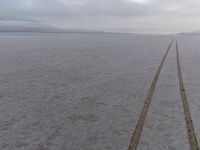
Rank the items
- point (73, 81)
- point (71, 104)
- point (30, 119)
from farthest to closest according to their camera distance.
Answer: point (73, 81) → point (71, 104) → point (30, 119)

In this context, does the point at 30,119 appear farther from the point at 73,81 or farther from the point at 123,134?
the point at 73,81

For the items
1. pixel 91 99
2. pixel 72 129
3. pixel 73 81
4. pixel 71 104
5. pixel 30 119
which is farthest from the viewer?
pixel 73 81

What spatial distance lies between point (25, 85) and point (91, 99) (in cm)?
222

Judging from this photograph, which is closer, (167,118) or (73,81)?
(167,118)

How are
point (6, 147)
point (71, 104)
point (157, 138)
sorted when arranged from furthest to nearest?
point (71, 104), point (157, 138), point (6, 147)

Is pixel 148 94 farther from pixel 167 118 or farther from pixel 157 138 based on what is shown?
pixel 157 138

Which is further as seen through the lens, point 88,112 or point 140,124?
point 88,112

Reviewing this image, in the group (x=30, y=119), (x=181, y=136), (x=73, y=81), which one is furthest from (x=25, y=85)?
(x=181, y=136)

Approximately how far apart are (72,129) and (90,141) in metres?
0.47

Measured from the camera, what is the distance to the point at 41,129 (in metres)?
3.63

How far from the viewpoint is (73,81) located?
7.00 m

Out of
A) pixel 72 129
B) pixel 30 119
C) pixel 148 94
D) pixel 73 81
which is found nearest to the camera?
pixel 72 129

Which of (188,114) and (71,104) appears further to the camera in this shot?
(71,104)

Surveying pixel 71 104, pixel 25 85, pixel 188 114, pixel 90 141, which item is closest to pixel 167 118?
pixel 188 114
